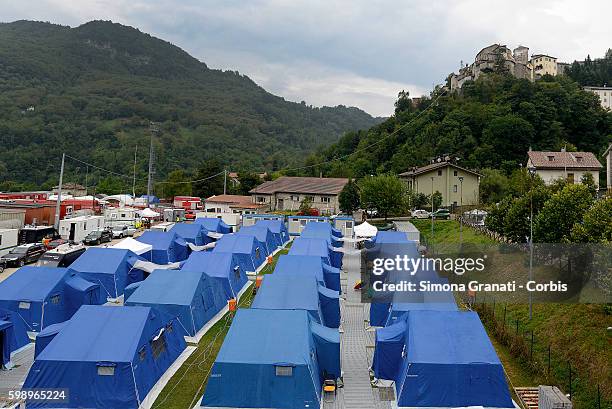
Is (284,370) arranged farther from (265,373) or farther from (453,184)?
(453,184)

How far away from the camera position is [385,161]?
69250 mm

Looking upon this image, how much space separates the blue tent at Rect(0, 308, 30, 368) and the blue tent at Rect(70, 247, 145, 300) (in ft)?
14.3

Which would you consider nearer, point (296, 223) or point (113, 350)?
point (113, 350)

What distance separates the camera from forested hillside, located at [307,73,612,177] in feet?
190

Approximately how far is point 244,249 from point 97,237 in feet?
43.2

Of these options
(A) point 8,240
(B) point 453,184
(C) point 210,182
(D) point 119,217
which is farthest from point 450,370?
(C) point 210,182

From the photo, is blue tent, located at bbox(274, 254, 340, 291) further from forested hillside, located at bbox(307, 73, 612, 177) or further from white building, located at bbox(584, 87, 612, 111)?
white building, located at bbox(584, 87, 612, 111)

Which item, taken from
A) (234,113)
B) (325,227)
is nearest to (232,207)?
(325,227)

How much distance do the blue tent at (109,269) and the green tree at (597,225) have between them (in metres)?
15.7

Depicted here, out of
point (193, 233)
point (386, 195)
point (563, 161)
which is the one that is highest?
point (563, 161)

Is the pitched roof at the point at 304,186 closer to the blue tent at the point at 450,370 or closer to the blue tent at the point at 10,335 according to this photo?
the blue tent at the point at 10,335

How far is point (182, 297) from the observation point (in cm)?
1459

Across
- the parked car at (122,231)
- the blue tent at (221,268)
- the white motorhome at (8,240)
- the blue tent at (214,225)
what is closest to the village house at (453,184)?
the blue tent at (214,225)

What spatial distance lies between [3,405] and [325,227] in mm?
22762
